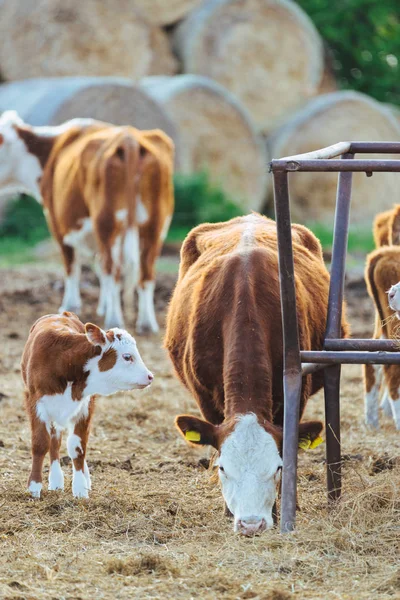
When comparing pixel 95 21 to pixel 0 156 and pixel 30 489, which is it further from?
pixel 30 489

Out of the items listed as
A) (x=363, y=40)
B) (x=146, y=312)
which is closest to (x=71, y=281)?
(x=146, y=312)

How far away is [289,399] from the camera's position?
472cm

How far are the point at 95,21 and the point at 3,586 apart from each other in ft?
40.5

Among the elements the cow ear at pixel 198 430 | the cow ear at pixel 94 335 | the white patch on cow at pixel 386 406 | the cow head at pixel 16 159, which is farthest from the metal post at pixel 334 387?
the cow head at pixel 16 159

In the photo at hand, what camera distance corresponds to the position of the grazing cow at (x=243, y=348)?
15.1 ft

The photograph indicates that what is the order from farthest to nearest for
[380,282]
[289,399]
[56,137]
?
[56,137]
[380,282]
[289,399]

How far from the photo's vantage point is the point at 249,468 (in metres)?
4.57

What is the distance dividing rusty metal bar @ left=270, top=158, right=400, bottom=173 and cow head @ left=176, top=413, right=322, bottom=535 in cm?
106

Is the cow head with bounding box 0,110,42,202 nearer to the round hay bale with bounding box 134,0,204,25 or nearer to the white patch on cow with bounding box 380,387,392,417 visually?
the round hay bale with bounding box 134,0,204,25

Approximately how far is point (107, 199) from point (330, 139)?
257 inches

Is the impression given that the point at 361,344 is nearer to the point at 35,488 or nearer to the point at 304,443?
the point at 304,443

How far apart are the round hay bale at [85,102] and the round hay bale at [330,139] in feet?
7.85

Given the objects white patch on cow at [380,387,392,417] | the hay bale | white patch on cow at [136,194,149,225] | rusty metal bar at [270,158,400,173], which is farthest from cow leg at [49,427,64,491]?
the hay bale


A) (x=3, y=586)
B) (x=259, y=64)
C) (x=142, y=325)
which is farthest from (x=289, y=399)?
(x=259, y=64)
